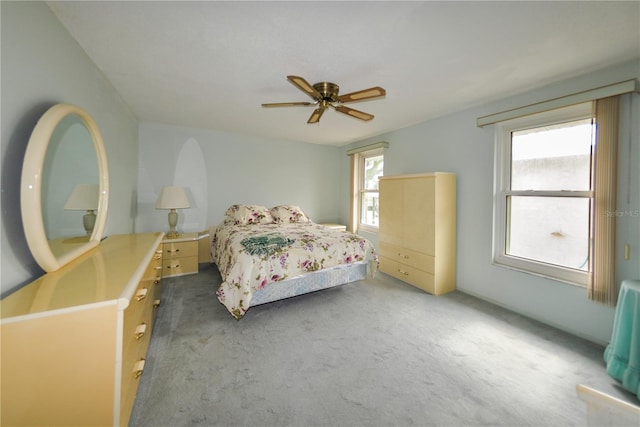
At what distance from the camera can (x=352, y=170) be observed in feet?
15.8

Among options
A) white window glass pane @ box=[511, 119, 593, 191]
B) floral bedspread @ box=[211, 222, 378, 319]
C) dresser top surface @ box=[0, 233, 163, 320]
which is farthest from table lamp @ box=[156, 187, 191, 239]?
white window glass pane @ box=[511, 119, 593, 191]

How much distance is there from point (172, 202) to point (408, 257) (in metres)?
3.32

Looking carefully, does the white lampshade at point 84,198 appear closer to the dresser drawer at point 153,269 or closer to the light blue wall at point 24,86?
the light blue wall at point 24,86

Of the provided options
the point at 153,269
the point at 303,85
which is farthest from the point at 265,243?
the point at 303,85

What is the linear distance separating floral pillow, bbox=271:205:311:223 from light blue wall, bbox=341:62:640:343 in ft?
5.71

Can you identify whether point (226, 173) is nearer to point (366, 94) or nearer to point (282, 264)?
point (282, 264)

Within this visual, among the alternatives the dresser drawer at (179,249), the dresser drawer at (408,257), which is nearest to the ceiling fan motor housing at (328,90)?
the dresser drawer at (408,257)

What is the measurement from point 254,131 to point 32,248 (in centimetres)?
330

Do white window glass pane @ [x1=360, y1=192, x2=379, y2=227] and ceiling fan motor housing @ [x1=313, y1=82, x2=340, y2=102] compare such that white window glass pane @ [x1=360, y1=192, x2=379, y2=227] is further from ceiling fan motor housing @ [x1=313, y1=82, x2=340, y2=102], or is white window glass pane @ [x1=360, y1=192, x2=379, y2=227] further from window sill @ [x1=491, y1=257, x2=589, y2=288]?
ceiling fan motor housing @ [x1=313, y1=82, x2=340, y2=102]

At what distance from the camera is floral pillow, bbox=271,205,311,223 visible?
405 cm

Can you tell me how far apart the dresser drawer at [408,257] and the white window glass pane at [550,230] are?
Result: 83 cm

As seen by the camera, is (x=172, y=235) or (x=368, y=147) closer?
(x=172, y=235)

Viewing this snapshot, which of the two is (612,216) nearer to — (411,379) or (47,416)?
(411,379)

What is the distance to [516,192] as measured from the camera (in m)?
2.56
